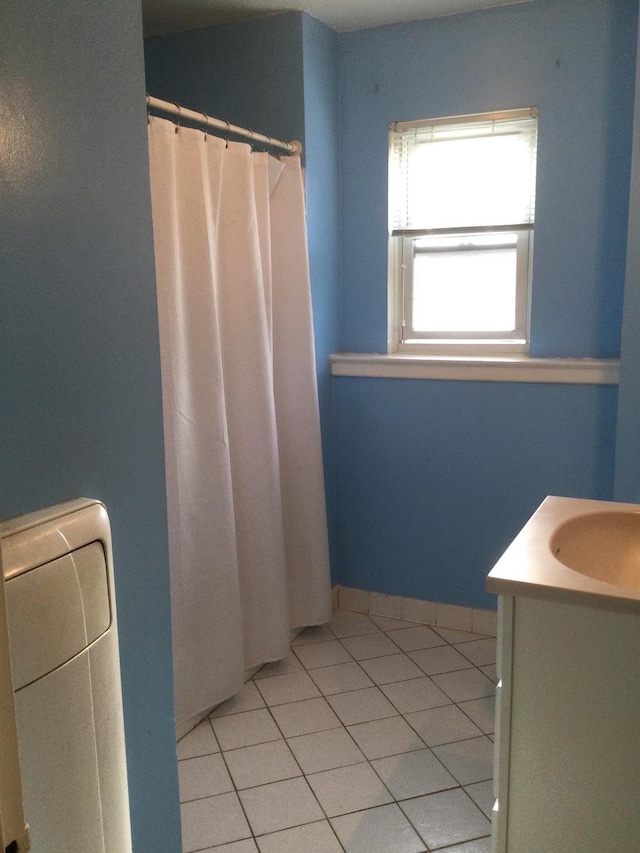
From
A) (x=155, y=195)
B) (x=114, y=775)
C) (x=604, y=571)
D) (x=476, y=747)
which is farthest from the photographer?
(x=476, y=747)

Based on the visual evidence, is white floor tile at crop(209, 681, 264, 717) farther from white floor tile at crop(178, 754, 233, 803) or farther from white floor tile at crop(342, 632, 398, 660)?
white floor tile at crop(342, 632, 398, 660)

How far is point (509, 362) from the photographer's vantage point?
2.63 meters

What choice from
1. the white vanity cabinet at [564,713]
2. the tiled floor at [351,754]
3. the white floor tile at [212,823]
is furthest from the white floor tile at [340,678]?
the white vanity cabinet at [564,713]

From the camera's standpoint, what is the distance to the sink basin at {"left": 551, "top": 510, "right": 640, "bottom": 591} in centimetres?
156

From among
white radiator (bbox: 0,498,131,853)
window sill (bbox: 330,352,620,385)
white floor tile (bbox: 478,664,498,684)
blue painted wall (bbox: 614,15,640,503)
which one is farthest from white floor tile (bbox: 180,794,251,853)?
window sill (bbox: 330,352,620,385)

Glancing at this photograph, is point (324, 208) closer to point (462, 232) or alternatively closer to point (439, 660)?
point (462, 232)

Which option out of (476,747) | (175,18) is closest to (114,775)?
(476,747)

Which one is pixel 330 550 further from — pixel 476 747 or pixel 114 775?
Result: pixel 114 775

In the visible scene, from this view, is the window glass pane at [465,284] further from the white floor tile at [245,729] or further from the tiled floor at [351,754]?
the white floor tile at [245,729]

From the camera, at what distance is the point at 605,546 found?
5.28 feet

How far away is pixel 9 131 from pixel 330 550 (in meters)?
2.33

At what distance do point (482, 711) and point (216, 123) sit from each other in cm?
199

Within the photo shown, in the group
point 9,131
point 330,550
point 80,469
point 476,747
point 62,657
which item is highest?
point 9,131

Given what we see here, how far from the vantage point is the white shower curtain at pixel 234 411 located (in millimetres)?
2080
